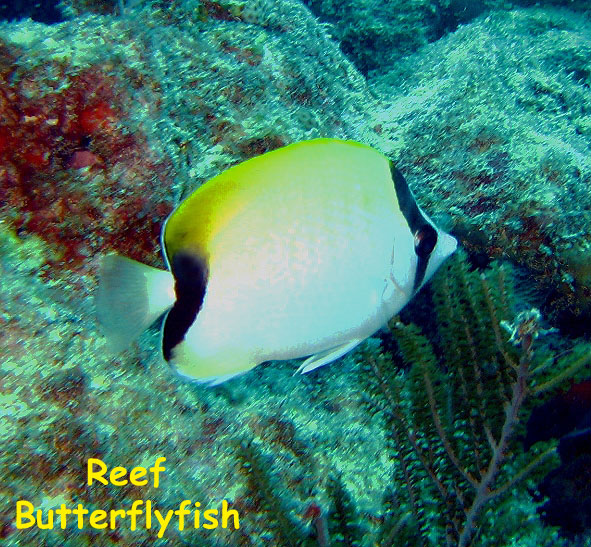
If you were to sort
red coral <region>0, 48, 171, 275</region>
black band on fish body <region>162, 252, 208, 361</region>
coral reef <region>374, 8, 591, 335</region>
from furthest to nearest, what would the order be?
coral reef <region>374, 8, 591, 335</region> → red coral <region>0, 48, 171, 275</region> → black band on fish body <region>162, 252, 208, 361</region>

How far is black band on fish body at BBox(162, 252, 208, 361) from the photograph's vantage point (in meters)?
1.21

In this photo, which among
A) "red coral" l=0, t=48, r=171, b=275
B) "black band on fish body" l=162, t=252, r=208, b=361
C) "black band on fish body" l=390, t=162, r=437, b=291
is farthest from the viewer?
"red coral" l=0, t=48, r=171, b=275

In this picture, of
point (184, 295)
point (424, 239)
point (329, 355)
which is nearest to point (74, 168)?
point (184, 295)

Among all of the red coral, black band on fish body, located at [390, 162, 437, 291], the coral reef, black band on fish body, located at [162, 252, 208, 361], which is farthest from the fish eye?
the coral reef

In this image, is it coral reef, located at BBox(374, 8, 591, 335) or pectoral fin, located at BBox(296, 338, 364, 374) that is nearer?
pectoral fin, located at BBox(296, 338, 364, 374)

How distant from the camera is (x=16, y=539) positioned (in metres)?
1.45

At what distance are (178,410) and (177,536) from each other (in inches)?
18.8

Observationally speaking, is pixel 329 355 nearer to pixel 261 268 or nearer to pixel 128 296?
pixel 261 268

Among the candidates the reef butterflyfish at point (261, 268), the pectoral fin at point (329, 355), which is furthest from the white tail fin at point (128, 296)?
the pectoral fin at point (329, 355)

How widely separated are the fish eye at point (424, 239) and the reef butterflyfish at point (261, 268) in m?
0.12

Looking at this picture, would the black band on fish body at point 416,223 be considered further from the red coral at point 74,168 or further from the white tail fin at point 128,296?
the red coral at point 74,168

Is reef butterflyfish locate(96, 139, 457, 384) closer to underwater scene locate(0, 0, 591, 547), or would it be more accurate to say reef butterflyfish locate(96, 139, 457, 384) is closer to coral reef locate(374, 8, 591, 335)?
underwater scene locate(0, 0, 591, 547)

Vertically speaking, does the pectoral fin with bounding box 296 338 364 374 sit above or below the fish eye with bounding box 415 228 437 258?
below

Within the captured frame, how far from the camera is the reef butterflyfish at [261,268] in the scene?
121 centimetres
